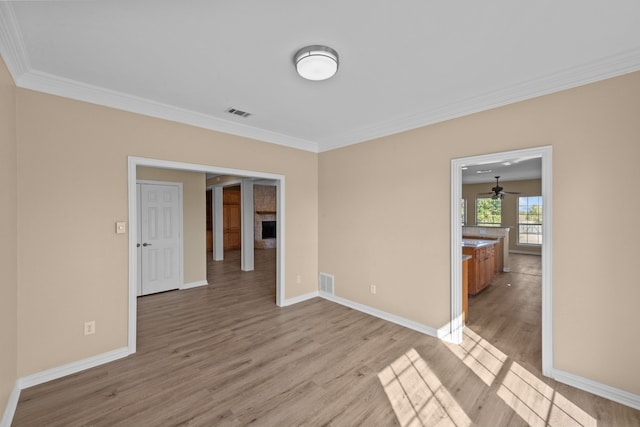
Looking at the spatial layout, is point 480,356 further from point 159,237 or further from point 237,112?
point 159,237

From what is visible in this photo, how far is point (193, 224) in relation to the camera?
5.57 meters

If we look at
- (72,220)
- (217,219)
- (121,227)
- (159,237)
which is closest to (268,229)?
(217,219)

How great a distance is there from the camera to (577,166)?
2.34 metres

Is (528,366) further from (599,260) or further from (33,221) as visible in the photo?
(33,221)

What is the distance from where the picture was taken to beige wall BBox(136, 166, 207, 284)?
5.43 meters

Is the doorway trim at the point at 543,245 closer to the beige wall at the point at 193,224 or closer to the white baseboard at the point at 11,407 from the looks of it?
the white baseboard at the point at 11,407

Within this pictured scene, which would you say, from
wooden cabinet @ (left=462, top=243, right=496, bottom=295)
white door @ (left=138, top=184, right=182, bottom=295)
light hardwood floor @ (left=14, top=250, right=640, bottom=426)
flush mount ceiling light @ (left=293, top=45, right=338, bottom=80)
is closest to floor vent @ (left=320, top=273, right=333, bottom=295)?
light hardwood floor @ (left=14, top=250, right=640, bottom=426)

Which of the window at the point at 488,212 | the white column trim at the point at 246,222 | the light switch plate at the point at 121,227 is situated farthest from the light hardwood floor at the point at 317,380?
the window at the point at 488,212

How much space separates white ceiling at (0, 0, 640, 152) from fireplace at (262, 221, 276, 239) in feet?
26.2

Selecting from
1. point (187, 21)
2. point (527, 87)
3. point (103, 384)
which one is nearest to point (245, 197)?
point (103, 384)

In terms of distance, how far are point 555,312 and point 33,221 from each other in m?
4.72

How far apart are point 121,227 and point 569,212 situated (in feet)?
14.1

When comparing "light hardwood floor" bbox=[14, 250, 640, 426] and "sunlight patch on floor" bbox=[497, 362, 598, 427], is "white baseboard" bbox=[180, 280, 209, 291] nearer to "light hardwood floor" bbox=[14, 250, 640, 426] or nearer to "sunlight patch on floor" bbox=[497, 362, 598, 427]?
"light hardwood floor" bbox=[14, 250, 640, 426]

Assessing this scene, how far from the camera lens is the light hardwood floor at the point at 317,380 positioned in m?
2.02
